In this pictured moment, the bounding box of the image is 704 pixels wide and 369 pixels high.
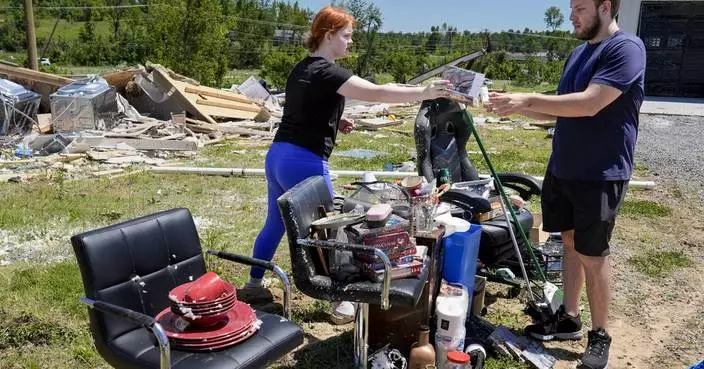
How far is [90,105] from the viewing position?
10.6 meters

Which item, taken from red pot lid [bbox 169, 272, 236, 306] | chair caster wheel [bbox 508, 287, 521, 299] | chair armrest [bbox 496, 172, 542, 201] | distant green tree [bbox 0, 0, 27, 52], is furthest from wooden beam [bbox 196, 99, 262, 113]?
distant green tree [bbox 0, 0, 27, 52]

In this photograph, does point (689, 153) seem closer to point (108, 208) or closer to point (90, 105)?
point (108, 208)

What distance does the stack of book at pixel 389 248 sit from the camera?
8.92ft

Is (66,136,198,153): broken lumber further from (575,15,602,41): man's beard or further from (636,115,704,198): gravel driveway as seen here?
(575,15,602,41): man's beard

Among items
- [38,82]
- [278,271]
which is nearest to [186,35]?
[38,82]

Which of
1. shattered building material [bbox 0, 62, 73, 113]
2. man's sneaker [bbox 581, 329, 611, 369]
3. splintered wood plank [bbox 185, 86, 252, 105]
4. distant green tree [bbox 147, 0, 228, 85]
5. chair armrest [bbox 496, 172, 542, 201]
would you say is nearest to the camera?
man's sneaker [bbox 581, 329, 611, 369]

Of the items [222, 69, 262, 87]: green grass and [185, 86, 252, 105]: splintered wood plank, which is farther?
[222, 69, 262, 87]: green grass

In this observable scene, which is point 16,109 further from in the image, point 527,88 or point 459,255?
point 527,88

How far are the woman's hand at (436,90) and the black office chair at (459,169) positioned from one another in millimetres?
750

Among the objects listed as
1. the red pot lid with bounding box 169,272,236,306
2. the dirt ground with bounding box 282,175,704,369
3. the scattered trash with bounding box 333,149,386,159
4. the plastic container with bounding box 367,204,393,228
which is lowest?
the dirt ground with bounding box 282,175,704,369

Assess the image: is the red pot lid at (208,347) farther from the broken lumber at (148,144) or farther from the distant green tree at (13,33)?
the distant green tree at (13,33)

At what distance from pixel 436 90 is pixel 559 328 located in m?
1.75

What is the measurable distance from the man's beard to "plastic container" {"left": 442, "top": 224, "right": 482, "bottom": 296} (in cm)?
119

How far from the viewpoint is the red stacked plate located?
7.63 ft
